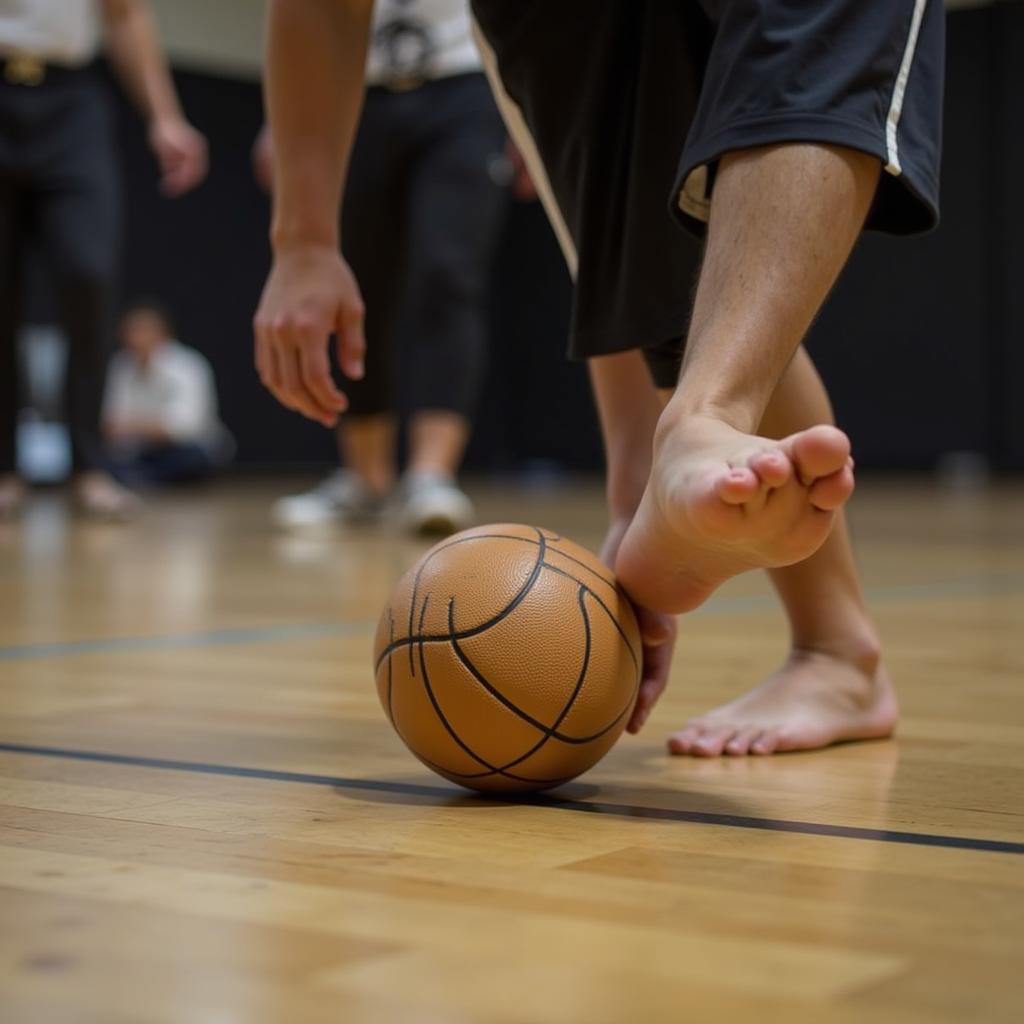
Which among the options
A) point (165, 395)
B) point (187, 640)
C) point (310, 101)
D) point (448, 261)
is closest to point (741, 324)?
point (310, 101)

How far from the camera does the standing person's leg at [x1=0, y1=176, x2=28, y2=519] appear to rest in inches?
181

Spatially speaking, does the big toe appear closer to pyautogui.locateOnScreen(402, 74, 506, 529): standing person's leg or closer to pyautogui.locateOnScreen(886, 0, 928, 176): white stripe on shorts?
pyautogui.locateOnScreen(886, 0, 928, 176): white stripe on shorts

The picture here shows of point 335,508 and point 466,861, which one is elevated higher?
point 466,861

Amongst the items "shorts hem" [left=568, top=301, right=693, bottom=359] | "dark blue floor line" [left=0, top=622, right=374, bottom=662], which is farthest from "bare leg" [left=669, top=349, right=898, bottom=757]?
"dark blue floor line" [left=0, top=622, right=374, bottom=662]

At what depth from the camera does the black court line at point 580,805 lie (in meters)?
1.11

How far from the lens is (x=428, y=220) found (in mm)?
4258

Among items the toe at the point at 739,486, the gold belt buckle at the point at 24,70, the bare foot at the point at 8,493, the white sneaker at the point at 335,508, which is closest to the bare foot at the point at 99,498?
the bare foot at the point at 8,493

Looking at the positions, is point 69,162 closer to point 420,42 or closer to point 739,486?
point 420,42

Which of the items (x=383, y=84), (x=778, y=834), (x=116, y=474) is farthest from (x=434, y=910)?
(x=116, y=474)

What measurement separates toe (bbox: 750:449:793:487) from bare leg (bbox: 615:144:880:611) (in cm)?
6

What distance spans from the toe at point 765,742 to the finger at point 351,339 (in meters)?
0.48

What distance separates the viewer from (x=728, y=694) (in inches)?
72.2

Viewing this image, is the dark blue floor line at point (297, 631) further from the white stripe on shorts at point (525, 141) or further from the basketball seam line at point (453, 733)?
the basketball seam line at point (453, 733)

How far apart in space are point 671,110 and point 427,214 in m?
2.79
